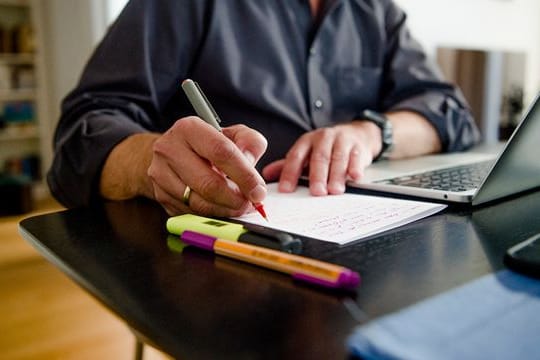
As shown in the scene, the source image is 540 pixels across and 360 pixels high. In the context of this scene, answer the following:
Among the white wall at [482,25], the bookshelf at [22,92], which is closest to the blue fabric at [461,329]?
the white wall at [482,25]

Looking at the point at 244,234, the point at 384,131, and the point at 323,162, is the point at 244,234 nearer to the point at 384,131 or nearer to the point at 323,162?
the point at 323,162

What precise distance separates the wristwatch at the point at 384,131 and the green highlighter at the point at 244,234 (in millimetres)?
418

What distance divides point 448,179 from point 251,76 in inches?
14.8

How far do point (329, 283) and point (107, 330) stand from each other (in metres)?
1.40

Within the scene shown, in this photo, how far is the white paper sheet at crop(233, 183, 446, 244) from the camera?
0.41 metres

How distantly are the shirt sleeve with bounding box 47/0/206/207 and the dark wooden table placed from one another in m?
0.19

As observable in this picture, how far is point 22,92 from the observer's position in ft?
10.6

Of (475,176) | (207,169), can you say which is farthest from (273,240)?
(475,176)

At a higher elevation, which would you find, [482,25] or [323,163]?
[482,25]

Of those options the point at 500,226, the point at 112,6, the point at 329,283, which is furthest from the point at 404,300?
the point at 112,6

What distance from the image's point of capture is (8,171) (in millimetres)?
3246

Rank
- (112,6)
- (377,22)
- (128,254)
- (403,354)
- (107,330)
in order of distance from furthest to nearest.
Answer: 1. (112,6)
2. (107,330)
3. (377,22)
4. (128,254)
5. (403,354)

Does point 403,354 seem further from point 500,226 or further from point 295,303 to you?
point 500,226

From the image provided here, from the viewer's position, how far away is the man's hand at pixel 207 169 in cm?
43
